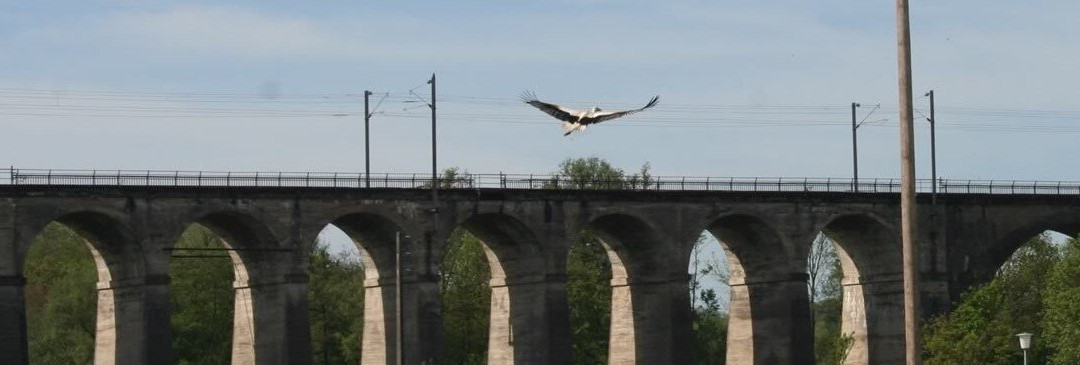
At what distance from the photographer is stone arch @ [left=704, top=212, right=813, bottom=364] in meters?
87.4

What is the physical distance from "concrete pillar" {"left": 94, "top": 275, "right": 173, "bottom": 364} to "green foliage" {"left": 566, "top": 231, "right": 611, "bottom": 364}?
34.7m

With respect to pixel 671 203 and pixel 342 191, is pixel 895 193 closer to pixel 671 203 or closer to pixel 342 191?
pixel 671 203

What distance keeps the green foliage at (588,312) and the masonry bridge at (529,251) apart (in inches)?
743

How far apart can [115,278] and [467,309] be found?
119ft

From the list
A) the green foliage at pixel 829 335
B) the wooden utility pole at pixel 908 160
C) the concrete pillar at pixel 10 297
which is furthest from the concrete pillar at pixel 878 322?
the wooden utility pole at pixel 908 160

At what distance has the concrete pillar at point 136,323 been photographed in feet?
242

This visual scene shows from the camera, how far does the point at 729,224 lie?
3492 inches

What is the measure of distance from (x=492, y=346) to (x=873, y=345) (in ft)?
57.4

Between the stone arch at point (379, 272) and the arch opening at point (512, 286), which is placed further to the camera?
the arch opening at point (512, 286)

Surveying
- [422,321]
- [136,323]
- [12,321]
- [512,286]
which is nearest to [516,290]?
[512,286]

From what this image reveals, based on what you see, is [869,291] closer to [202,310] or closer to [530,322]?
[530,322]

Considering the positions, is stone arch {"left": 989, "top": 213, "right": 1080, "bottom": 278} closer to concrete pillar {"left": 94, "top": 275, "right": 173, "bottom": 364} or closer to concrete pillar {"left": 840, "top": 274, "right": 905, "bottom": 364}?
concrete pillar {"left": 840, "top": 274, "right": 905, "bottom": 364}

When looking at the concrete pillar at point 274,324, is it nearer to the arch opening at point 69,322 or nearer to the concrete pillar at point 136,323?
the concrete pillar at point 136,323

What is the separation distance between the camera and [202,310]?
102812mm
